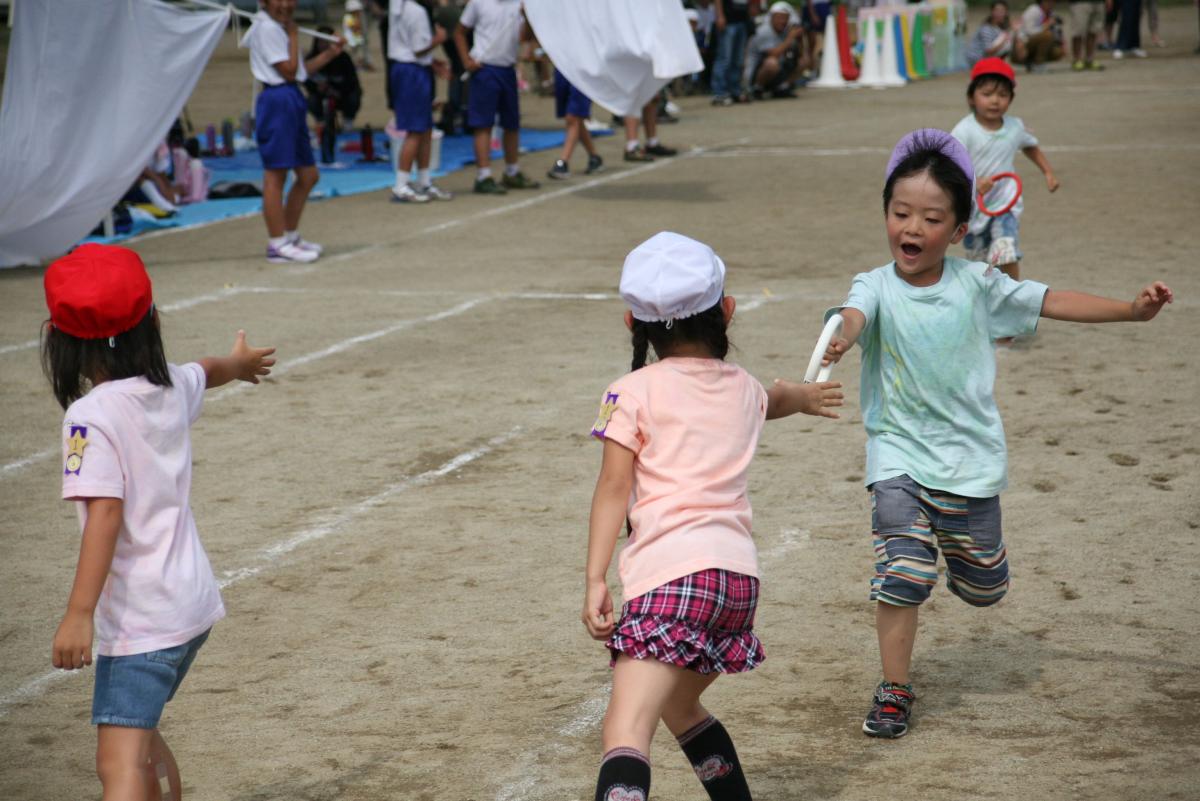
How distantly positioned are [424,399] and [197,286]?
386 cm

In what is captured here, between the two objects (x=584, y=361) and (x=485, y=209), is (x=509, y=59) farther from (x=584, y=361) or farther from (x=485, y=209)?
(x=584, y=361)

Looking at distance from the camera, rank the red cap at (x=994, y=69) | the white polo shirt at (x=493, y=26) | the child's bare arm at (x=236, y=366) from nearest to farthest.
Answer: the child's bare arm at (x=236, y=366), the red cap at (x=994, y=69), the white polo shirt at (x=493, y=26)

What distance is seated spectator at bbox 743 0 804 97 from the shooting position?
25641 mm

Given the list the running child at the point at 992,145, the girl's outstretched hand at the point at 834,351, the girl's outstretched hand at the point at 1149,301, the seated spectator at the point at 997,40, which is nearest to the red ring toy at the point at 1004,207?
the running child at the point at 992,145

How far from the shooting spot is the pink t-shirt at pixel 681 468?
3.22 metres

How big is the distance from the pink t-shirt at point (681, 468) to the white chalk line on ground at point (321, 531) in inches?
89.6

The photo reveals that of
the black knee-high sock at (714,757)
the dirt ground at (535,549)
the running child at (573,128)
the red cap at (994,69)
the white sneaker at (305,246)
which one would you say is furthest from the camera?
Answer: the running child at (573,128)

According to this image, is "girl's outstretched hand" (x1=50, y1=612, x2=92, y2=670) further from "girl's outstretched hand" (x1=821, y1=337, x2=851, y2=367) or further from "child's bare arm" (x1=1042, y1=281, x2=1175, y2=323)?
"child's bare arm" (x1=1042, y1=281, x2=1175, y2=323)

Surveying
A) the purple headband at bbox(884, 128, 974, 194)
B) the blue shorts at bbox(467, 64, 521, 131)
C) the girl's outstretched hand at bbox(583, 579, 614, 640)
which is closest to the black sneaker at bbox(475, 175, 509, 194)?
the blue shorts at bbox(467, 64, 521, 131)

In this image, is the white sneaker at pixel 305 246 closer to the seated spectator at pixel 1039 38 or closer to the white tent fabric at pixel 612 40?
the white tent fabric at pixel 612 40

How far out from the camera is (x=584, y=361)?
8594 mm

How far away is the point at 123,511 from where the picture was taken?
10.7ft

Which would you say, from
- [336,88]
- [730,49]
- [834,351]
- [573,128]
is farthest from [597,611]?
[730,49]

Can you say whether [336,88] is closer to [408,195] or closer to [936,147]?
[408,195]
